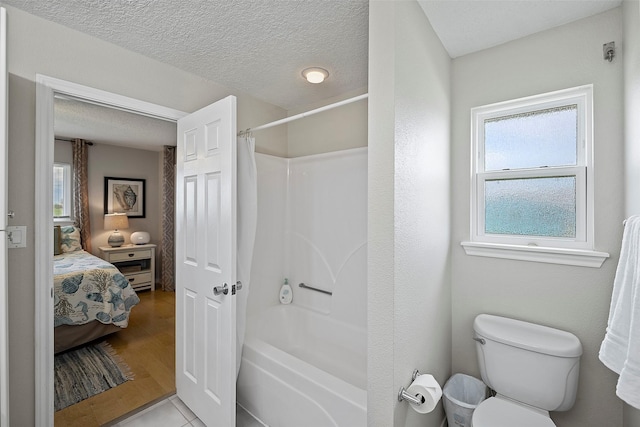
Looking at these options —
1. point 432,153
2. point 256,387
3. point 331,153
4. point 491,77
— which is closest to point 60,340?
point 256,387

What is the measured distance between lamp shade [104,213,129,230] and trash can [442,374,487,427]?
4.98m

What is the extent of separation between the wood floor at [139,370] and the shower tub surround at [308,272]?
2.52 ft

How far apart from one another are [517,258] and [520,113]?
2.87 feet

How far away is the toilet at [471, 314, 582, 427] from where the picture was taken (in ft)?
4.76

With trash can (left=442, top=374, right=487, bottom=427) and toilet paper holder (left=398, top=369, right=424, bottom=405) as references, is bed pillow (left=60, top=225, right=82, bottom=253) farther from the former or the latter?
trash can (left=442, top=374, right=487, bottom=427)

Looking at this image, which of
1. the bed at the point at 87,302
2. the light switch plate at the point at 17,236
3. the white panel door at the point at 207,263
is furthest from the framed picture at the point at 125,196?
the light switch plate at the point at 17,236

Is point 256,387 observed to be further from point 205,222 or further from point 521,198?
point 521,198

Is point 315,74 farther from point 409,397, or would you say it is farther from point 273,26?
point 409,397

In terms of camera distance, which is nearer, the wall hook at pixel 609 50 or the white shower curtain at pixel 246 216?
the wall hook at pixel 609 50

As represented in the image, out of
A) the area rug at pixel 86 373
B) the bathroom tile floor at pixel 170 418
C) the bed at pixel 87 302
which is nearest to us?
the bathroom tile floor at pixel 170 418

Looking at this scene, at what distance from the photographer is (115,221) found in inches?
187

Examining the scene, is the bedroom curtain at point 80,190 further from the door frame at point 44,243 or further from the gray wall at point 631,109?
the gray wall at point 631,109

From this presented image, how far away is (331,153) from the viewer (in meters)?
2.54

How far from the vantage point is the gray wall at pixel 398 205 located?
4.09 feet
